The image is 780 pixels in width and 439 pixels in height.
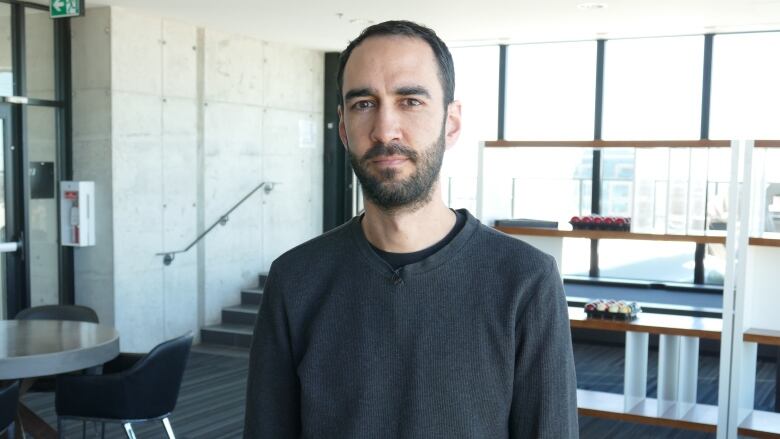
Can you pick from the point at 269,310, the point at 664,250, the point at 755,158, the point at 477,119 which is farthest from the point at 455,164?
the point at 269,310

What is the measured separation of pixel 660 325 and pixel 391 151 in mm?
3576

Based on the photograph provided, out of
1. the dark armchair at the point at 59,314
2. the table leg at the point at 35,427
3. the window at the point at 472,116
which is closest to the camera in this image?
the table leg at the point at 35,427

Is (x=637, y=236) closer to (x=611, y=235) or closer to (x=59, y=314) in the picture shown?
(x=611, y=235)

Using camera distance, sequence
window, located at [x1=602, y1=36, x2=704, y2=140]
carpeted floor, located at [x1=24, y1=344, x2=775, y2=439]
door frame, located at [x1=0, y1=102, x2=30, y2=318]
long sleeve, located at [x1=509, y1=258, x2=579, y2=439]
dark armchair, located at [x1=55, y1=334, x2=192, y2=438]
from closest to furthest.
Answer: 1. long sleeve, located at [x1=509, y1=258, x2=579, y2=439]
2. dark armchair, located at [x1=55, y1=334, x2=192, y2=438]
3. carpeted floor, located at [x1=24, y1=344, x2=775, y2=439]
4. door frame, located at [x1=0, y1=102, x2=30, y2=318]
5. window, located at [x1=602, y1=36, x2=704, y2=140]

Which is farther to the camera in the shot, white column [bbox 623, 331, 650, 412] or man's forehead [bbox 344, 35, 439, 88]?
white column [bbox 623, 331, 650, 412]

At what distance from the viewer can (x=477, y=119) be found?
8828 millimetres

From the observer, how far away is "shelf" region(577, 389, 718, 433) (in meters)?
4.39

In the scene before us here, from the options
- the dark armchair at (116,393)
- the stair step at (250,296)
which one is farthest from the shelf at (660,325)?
the stair step at (250,296)

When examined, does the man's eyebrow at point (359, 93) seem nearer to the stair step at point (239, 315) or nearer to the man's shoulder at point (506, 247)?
the man's shoulder at point (506, 247)

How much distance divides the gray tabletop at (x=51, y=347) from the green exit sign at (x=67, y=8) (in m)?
2.54

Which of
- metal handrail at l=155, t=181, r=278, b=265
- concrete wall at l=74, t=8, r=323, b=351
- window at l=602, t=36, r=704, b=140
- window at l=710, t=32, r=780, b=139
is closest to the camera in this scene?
concrete wall at l=74, t=8, r=323, b=351

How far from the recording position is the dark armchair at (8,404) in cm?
334

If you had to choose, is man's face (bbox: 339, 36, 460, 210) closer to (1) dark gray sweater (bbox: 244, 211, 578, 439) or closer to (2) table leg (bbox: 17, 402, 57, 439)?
(1) dark gray sweater (bbox: 244, 211, 578, 439)

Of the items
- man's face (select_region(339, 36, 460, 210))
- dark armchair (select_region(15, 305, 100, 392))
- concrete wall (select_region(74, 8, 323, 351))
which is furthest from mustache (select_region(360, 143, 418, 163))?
concrete wall (select_region(74, 8, 323, 351))
